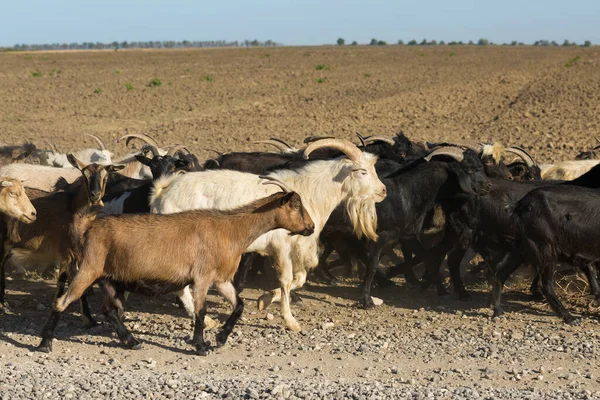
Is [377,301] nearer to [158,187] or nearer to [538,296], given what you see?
[538,296]

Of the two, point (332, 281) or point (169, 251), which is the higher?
point (169, 251)

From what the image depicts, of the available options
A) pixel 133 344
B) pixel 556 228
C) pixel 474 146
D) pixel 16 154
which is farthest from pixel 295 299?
pixel 16 154

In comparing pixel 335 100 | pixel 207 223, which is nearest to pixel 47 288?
pixel 207 223

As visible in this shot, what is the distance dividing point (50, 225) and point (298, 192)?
2355 mm

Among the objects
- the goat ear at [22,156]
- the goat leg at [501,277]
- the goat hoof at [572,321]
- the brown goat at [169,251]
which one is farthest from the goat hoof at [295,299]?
the goat ear at [22,156]

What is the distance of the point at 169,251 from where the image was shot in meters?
7.70

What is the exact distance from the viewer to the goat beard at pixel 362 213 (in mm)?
9391

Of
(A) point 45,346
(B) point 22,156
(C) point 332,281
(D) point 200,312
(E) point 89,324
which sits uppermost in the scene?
(B) point 22,156

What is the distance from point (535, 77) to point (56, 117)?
22650 mm

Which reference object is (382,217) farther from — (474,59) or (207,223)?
(474,59)

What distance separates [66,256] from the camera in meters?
8.67

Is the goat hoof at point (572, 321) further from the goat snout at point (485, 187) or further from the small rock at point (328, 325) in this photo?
the small rock at point (328, 325)

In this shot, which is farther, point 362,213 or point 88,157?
point 88,157

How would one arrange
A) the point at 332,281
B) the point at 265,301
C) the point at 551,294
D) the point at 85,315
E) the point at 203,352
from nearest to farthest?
1. the point at 203,352
2. the point at 85,315
3. the point at 551,294
4. the point at 265,301
5. the point at 332,281
